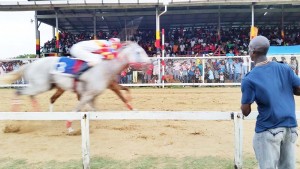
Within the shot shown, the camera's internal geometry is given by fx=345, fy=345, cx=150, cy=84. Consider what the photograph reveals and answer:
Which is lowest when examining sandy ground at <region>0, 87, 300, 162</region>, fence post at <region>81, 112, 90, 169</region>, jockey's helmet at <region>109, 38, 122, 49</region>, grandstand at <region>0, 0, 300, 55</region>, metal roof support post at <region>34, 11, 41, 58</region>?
sandy ground at <region>0, 87, 300, 162</region>

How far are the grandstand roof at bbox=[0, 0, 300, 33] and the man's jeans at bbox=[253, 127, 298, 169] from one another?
11601 millimetres

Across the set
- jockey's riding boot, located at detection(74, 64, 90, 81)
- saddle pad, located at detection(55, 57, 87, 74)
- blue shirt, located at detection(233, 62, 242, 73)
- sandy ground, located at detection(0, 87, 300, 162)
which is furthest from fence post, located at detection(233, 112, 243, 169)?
blue shirt, located at detection(233, 62, 242, 73)

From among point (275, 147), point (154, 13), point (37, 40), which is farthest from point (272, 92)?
point (37, 40)

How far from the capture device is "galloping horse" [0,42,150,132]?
7.02 meters

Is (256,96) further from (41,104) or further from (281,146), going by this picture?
(41,104)

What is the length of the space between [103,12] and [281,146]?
23084mm

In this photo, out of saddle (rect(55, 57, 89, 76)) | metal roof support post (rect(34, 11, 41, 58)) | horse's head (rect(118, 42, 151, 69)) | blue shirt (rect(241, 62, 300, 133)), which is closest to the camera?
blue shirt (rect(241, 62, 300, 133))

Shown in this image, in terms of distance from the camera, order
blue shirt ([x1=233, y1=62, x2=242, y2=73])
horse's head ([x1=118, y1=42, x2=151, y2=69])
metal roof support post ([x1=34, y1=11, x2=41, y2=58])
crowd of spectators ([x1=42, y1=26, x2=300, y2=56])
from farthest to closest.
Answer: crowd of spectators ([x1=42, y1=26, x2=300, y2=56]), metal roof support post ([x1=34, y1=11, x2=41, y2=58]), blue shirt ([x1=233, y1=62, x2=242, y2=73]), horse's head ([x1=118, y1=42, x2=151, y2=69])

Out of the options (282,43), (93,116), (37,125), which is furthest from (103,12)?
(93,116)

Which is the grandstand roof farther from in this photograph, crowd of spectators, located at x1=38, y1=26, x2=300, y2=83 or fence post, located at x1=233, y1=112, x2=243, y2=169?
fence post, located at x1=233, y1=112, x2=243, y2=169

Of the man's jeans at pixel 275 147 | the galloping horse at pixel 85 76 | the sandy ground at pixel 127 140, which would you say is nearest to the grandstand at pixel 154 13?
the galloping horse at pixel 85 76

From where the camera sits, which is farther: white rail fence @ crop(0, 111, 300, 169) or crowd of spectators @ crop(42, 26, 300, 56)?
crowd of spectators @ crop(42, 26, 300, 56)

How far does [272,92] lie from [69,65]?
17.0ft

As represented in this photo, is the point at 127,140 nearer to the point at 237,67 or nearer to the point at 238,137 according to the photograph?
the point at 238,137
